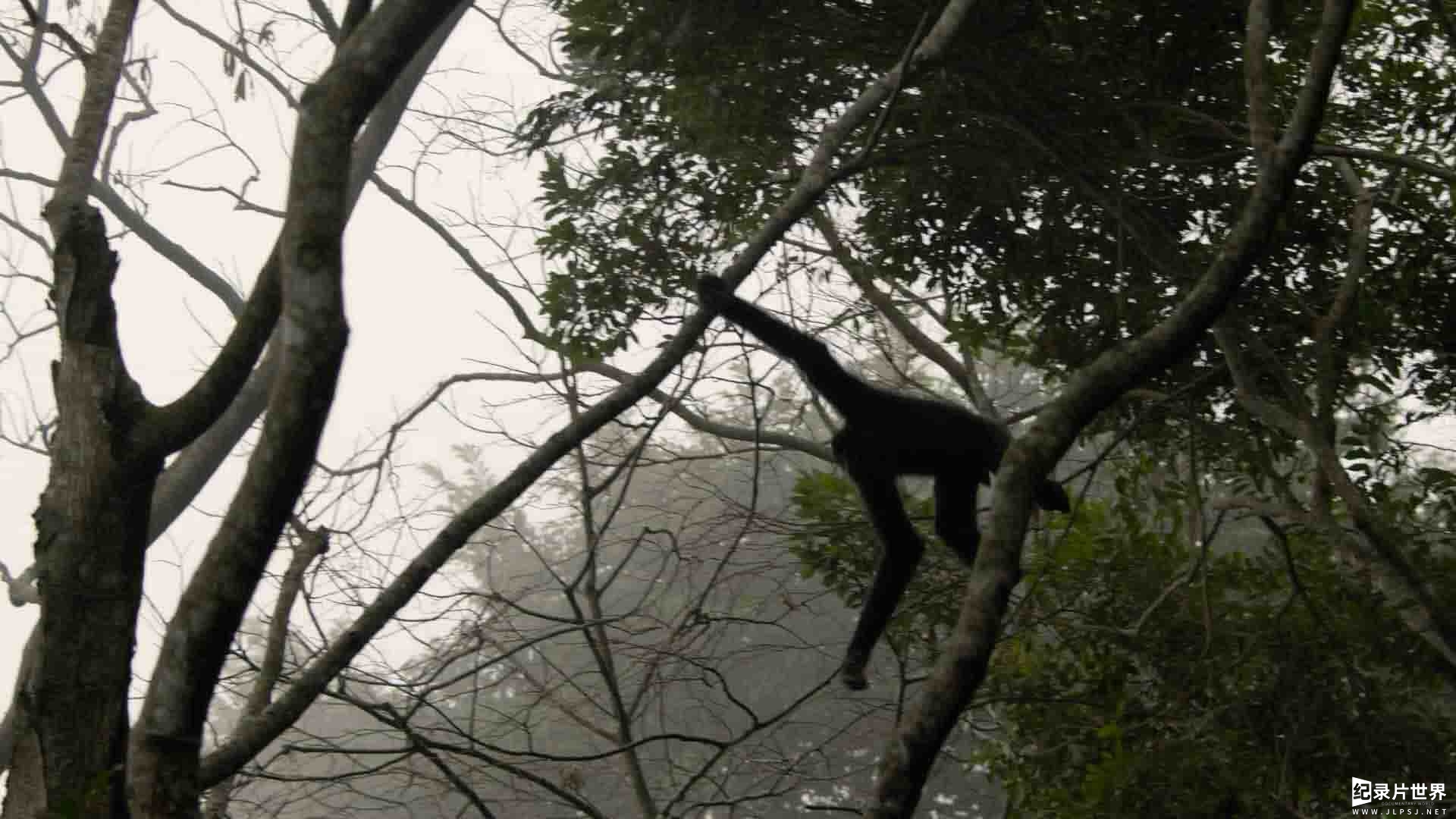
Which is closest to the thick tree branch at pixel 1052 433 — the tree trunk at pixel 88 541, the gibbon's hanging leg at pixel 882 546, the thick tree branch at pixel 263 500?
the thick tree branch at pixel 263 500

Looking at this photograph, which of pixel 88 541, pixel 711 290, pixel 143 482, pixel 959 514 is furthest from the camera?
pixel 959 514

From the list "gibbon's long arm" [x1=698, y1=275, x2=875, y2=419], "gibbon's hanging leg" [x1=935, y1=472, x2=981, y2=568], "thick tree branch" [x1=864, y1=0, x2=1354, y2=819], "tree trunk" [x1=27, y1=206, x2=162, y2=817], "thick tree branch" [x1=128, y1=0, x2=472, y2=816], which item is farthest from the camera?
"gibbon's hanging leg" [x1=935, y1=472, x2=981, y2=568]

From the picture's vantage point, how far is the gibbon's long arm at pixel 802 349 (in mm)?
5152

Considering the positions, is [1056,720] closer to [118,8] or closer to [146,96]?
[118,8]

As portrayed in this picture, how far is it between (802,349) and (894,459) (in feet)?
2.91

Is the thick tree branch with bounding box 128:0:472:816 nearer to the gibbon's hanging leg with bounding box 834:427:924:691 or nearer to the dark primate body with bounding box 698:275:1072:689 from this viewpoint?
the dark primate body with bounding box 698:275:1072:689

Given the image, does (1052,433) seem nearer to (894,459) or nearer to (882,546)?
(894,459)

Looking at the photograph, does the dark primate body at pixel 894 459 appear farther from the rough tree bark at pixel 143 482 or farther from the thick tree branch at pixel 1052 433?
the rough tree bark at pixel 143 482

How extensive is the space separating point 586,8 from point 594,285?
1.31m

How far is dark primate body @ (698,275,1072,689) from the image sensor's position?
589 centimetres

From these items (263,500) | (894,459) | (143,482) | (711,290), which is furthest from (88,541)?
(894,459)

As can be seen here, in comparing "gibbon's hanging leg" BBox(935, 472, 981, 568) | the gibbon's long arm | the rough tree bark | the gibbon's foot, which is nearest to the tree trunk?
Answer: the rough tree bark

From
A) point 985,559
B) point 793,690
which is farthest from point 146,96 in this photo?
point 793,690

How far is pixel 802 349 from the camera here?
219 inches
